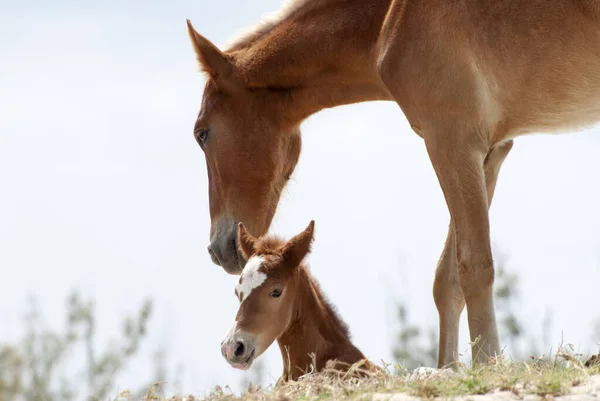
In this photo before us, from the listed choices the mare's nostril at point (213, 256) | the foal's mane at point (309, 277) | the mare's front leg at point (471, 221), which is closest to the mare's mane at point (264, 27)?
the mare's nostril at point (213, 256)

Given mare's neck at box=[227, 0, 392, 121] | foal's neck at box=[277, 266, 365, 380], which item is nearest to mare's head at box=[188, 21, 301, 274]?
mare's neck at box=[227, 0, 392, 121]

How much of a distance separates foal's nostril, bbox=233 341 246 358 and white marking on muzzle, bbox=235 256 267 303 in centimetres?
37

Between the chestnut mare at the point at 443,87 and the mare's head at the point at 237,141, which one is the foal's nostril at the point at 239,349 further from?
the mare's head at the point at 237,141

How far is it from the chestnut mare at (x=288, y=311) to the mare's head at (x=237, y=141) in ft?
2.39

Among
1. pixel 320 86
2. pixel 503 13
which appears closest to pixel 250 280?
pixel 320 86

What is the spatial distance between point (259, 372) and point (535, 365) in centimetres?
498

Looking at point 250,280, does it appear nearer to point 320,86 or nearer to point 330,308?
point 330,308

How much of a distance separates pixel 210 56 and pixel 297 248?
1952 mm

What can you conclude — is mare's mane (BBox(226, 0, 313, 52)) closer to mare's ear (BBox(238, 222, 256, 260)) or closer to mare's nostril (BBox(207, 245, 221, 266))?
mare's nostril (BBox(207, 245, 221, 266))

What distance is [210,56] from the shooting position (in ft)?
26.3

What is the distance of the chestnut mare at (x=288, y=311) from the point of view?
667 cm

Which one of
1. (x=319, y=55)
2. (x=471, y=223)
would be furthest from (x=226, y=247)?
(x=471, y=223)

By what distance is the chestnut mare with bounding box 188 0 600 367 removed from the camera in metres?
6.36

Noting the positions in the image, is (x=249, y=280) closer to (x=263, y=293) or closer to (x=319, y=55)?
(x=263, y=293)
